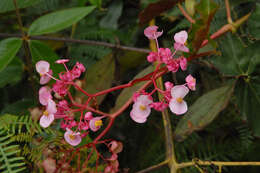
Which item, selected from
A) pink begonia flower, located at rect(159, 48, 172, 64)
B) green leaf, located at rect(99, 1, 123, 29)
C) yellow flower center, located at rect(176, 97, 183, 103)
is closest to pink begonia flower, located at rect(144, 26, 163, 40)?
pink begonia flower, located at rect(159, 48, 172, 64)

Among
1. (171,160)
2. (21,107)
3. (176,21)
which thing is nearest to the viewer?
(171,160)

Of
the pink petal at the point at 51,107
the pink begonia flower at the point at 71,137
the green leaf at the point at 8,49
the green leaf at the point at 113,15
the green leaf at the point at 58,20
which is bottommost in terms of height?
the pink begonia flower at the point at 71,137

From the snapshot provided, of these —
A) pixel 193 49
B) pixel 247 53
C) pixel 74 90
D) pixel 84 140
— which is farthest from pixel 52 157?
pixel 247 53

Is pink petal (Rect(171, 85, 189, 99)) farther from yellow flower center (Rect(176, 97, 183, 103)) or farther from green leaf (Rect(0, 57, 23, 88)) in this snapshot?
green leaf (Rect(0, 57, 23, 88))

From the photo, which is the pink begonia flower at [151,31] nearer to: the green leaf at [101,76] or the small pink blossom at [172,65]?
the small pink blossom at [172,65]

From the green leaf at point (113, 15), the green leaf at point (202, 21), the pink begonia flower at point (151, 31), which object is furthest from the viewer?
the green leaf at point (113, 15)

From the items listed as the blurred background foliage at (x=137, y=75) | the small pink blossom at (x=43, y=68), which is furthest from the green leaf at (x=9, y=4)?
the small pink blossom at (x=43, y=68)

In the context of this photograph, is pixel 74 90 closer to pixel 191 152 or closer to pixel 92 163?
pixel 92 163
